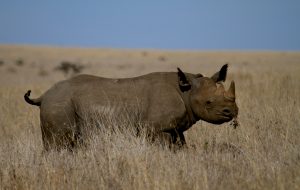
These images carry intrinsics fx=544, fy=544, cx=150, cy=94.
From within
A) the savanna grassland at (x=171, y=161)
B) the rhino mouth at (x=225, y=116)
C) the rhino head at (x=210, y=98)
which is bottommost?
the savanna grassland at (x=171, y=161)

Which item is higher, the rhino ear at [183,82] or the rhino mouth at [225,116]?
the rhino ear at [183,82]

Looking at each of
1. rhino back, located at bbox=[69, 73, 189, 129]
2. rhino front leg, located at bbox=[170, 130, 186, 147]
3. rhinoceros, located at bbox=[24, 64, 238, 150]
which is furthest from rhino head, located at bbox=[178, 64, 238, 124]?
rhino front leg, located at bbox=[170, 130, 186, 147]

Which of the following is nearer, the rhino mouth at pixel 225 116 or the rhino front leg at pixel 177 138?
the rhino mouth at pixel 225 116

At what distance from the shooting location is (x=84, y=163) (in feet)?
23.1

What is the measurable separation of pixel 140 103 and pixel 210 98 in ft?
3.63

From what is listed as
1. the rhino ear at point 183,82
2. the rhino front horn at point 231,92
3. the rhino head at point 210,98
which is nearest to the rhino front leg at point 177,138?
the rhino head at point 210,98

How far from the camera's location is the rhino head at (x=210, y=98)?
307 inches

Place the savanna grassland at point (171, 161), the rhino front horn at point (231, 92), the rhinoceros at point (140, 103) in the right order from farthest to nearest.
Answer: the rhinoceros at point (140, 103)
the rhino front horn at point (231, 92)
the savanna grassland at point (171, 161)

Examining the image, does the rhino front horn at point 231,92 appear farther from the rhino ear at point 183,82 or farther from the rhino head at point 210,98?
the rhino ear at point 183,82

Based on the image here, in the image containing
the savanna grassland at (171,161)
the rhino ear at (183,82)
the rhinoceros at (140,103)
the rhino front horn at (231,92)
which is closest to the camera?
the savanna grassland at (171,161)

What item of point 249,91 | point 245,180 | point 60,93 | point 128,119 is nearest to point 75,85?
point 60,93

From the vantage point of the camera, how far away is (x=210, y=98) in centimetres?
805

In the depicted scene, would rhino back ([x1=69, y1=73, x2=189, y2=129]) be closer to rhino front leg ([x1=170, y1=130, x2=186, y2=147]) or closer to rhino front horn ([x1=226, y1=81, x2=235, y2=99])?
rhino front leg ([x1=170, y1=130, x2=186, y2=147])

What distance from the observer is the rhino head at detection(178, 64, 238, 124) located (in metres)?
7.80
